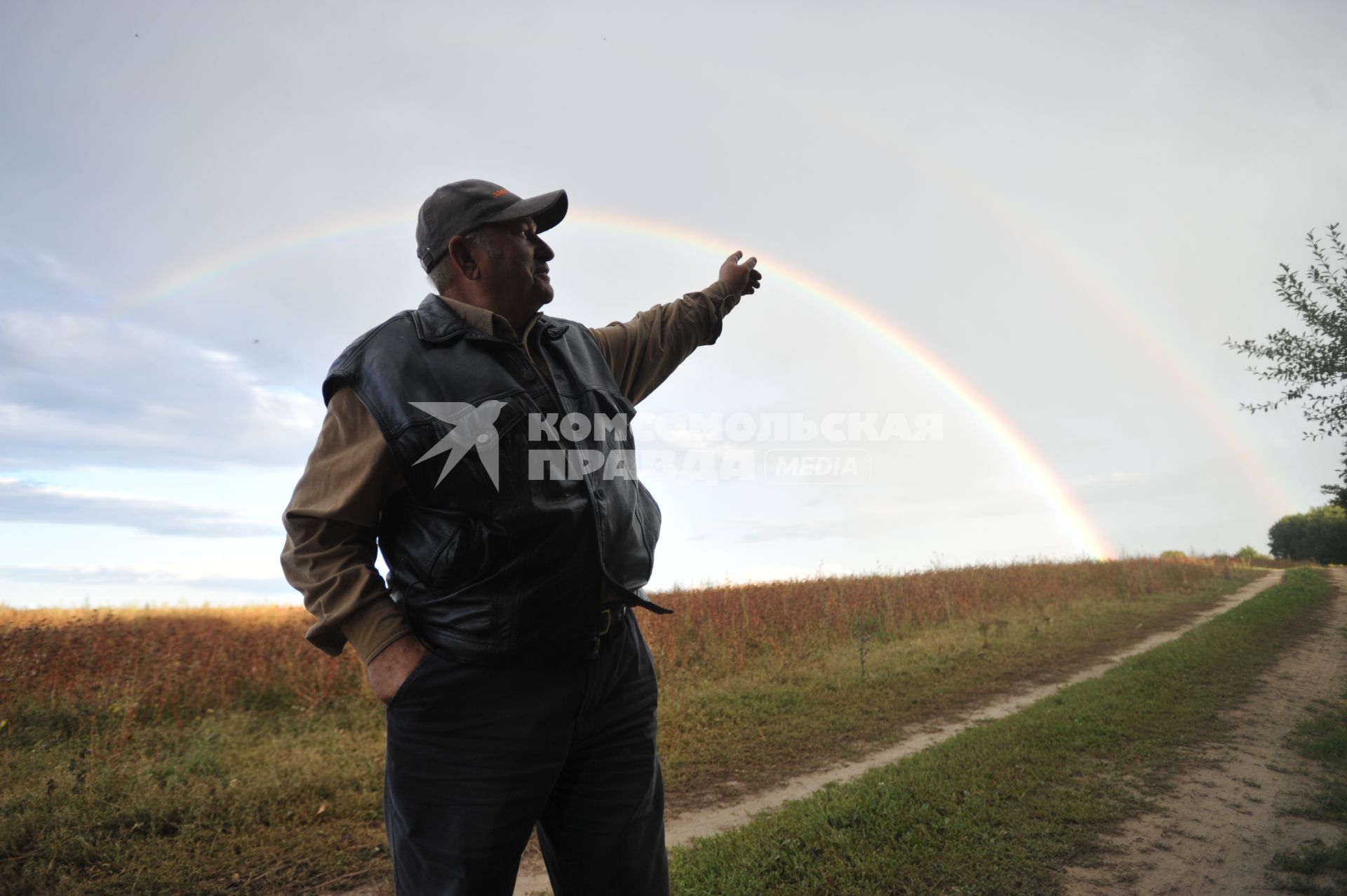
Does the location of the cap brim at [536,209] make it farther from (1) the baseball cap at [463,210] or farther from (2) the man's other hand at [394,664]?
(2) the man's other hand at [394,664]

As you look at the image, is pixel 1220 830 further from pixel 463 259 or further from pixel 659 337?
pixel 463 259

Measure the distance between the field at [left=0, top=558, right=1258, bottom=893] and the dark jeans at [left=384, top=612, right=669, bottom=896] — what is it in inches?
117

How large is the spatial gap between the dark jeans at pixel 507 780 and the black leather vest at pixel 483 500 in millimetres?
102

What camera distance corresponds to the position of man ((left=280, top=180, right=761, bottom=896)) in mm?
1821

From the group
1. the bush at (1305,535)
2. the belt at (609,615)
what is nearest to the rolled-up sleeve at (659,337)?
the belt at (609,615)

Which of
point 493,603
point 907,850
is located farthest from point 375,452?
point 907,850

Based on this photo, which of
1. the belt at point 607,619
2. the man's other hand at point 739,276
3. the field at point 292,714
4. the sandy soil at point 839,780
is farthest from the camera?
the field at point 292,714

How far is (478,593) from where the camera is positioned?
5.99 feet

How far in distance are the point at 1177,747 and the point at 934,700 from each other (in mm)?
2438

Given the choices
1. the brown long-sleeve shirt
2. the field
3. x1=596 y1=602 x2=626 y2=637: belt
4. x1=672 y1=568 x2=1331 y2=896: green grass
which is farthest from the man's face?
the field

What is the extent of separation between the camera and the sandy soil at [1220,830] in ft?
12.9

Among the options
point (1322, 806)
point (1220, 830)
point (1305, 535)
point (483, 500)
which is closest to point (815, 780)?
point (1220, 830)

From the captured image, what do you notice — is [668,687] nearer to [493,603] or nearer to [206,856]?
[206,856]

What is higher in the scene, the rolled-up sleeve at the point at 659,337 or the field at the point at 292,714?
the rolled-up sleeve at the point at 659,337
